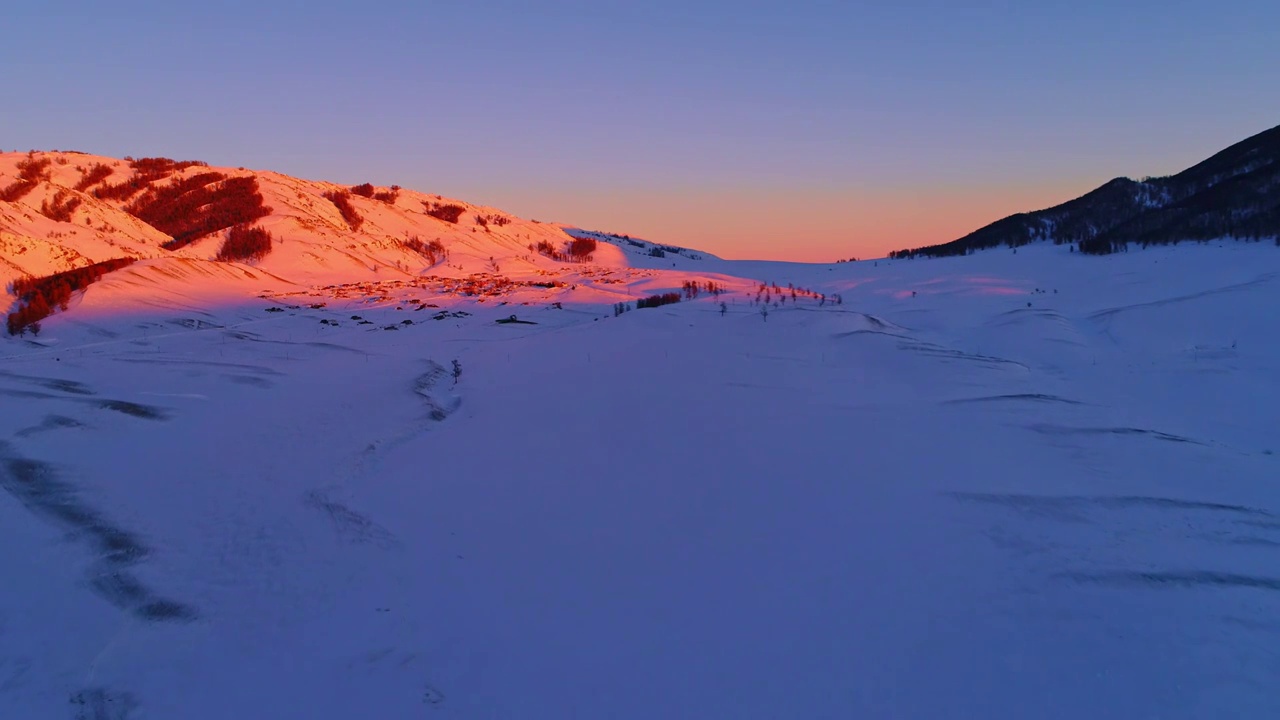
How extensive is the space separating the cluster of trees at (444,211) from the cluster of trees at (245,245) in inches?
475

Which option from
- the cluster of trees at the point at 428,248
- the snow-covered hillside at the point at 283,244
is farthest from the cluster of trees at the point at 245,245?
the cluster of trees at the point at 428,248

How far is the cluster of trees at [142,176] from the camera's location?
27.7 m

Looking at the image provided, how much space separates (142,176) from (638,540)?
35.7 meters

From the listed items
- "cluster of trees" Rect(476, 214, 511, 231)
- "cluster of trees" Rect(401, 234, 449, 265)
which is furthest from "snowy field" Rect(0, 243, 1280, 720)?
"cluster of trees" Rect(476, 214, 511, 231)

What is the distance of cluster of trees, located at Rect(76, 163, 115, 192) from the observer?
27.7m

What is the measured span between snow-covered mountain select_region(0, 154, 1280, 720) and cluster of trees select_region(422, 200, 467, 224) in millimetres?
25526

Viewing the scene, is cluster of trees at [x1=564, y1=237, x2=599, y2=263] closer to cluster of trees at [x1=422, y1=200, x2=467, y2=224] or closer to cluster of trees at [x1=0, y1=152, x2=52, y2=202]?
cluster of trees at [x1=422, y1=200, x2=467, y2=224]

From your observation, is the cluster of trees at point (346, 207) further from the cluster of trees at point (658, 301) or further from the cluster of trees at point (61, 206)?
the cluster of trees at point (658, 301)

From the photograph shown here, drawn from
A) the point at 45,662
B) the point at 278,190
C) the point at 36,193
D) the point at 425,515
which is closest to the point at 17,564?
the point at 45,662

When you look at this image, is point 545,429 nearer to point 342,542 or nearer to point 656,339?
point 342,542

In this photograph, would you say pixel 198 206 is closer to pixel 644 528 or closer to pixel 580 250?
pixel 580 250

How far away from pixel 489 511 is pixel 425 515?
0.39m

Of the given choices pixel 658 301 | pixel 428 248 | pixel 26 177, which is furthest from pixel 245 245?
pixel 658 301

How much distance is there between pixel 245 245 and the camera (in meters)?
20.6
